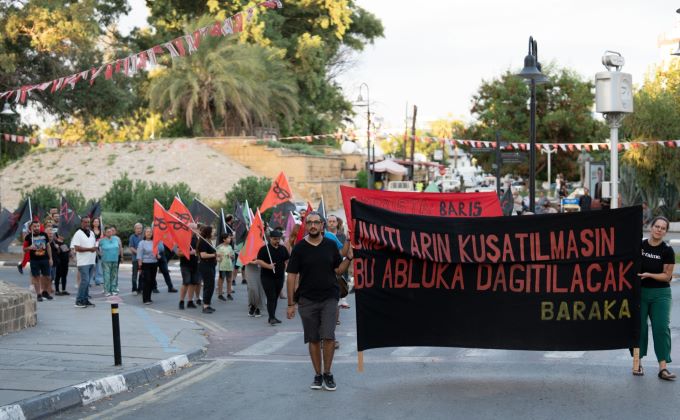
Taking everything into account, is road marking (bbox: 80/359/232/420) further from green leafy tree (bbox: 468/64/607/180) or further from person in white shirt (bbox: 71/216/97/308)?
green leafy tree (bbox: 468/64/607/180)

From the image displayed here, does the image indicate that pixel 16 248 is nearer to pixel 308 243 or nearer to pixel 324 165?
pixel 324 165

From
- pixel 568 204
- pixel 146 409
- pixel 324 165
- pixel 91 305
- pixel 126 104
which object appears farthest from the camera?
pixel 324 165

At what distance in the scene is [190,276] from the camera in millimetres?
17391

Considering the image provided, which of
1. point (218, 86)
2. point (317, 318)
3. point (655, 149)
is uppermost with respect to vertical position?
point (218, 86)

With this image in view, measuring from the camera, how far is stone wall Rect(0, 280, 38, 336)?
12.8 m

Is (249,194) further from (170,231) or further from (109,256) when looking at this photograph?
(170,231)

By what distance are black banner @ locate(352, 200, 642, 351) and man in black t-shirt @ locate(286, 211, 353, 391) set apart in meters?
0.34

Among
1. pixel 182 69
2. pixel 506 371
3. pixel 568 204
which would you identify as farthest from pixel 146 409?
pixel 182 69

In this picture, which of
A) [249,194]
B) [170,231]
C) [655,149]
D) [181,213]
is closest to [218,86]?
[249,194]

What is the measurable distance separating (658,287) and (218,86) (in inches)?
1560

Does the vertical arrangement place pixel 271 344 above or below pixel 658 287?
below

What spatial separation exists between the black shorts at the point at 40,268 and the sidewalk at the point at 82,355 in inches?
62.3

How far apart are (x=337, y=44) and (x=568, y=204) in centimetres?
3112

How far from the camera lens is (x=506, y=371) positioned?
10055 mm
